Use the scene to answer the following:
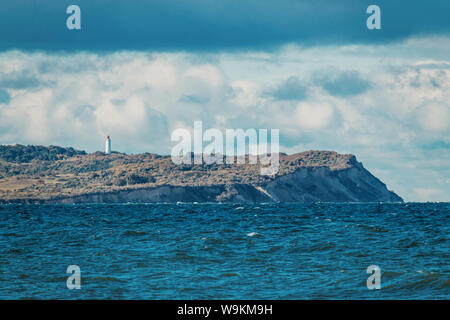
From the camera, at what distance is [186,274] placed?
3156 centimetres
